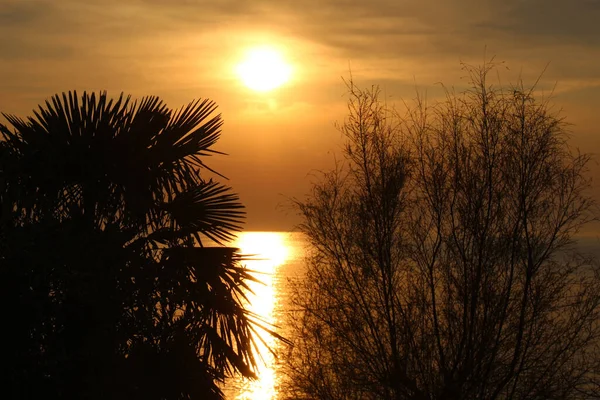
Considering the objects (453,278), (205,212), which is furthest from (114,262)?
(453,278)

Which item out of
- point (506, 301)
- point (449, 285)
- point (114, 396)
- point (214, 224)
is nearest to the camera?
point (114, 396)

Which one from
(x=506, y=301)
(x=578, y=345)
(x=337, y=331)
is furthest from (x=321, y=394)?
(x=578, y=345)

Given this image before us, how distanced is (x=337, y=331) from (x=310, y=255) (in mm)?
1986

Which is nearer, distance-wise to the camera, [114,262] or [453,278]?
[114,262]

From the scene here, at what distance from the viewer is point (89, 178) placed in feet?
26.4

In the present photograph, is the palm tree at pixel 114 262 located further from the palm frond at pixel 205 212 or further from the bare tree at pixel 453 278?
the bare tree at pixel 453 278

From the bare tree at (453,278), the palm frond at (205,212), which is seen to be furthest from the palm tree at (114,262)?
the bare tree at (453,278)

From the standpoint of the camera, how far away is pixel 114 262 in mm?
6926

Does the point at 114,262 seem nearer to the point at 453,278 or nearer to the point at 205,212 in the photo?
the point at 205,212

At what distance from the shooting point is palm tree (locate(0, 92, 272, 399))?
20.3ft

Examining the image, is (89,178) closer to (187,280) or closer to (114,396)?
(187,280)

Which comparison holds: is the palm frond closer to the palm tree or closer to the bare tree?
the palm tree

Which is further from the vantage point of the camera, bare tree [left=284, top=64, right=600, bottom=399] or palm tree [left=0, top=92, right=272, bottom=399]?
bare tree [left=284, top=64, right=600, bottom=399]

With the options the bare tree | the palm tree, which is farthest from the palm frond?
the bare tree
